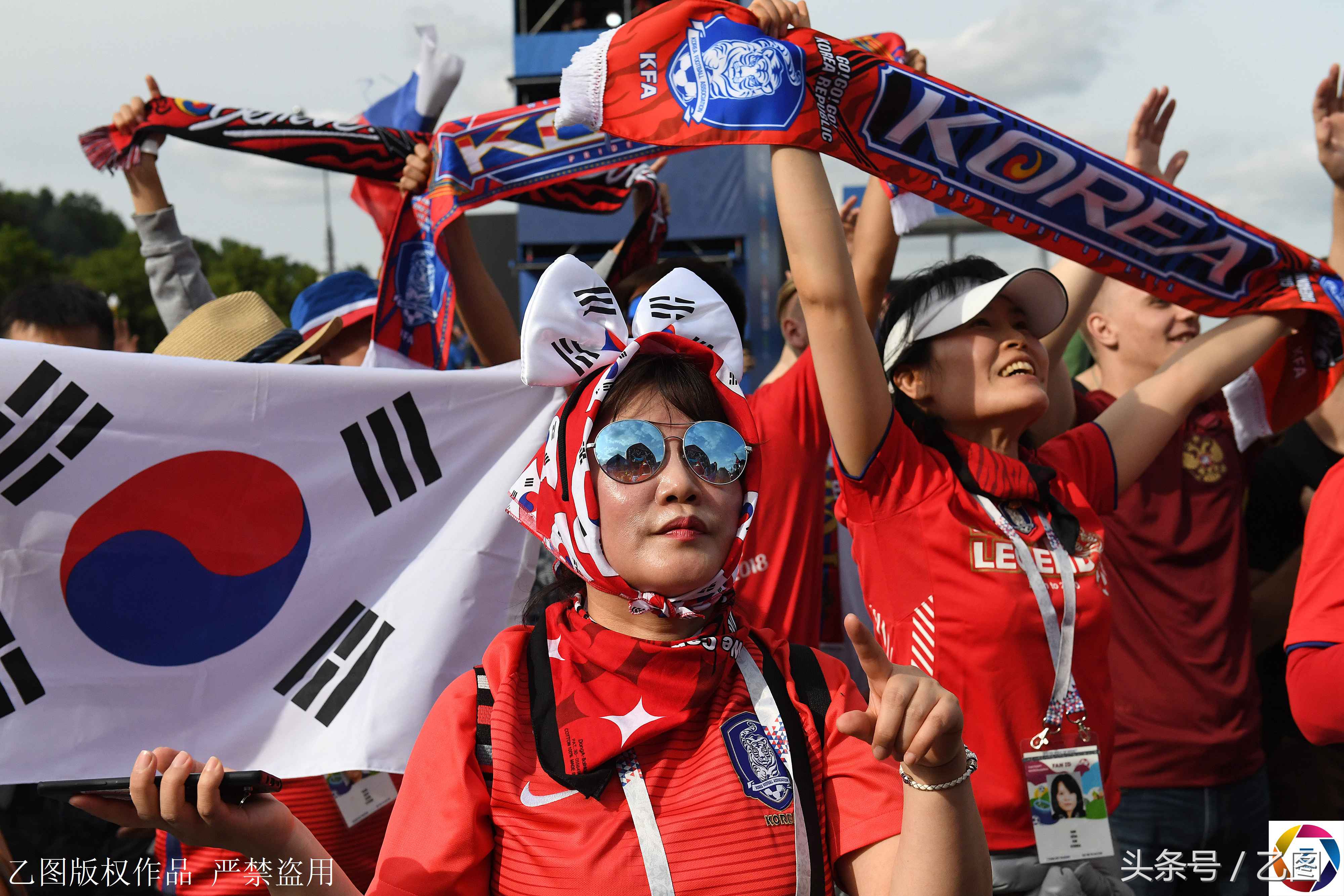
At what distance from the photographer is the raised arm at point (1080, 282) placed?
3.11 m

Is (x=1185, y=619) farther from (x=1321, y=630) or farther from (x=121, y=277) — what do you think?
(x=121, y=277)

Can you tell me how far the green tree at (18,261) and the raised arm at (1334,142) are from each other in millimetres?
42515

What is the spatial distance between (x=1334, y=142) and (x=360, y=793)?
3150 mm

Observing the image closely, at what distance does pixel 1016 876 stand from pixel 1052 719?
0.32 metres

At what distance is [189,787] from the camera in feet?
4.96

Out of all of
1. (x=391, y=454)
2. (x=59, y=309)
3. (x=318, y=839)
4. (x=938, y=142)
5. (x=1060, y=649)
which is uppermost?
(x=938, y=142)

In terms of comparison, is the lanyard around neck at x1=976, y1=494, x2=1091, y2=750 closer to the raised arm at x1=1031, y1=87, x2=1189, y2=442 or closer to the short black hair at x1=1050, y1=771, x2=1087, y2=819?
→ the short black hair at x1=1050, y1=771, x2=1087, y2=819

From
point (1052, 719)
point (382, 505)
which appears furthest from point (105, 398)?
point (1052, 719)

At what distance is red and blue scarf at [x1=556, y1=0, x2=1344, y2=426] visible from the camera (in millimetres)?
2438

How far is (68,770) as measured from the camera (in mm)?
2533

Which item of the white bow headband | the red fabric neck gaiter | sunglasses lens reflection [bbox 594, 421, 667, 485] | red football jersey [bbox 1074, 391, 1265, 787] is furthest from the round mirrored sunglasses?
red football jersey [bbox 1074, 391, 1265, 787]

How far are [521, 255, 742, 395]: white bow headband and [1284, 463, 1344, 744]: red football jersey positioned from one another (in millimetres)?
1110

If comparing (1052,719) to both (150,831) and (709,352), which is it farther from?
(150,831)

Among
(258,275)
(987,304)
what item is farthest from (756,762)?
(258,275)
